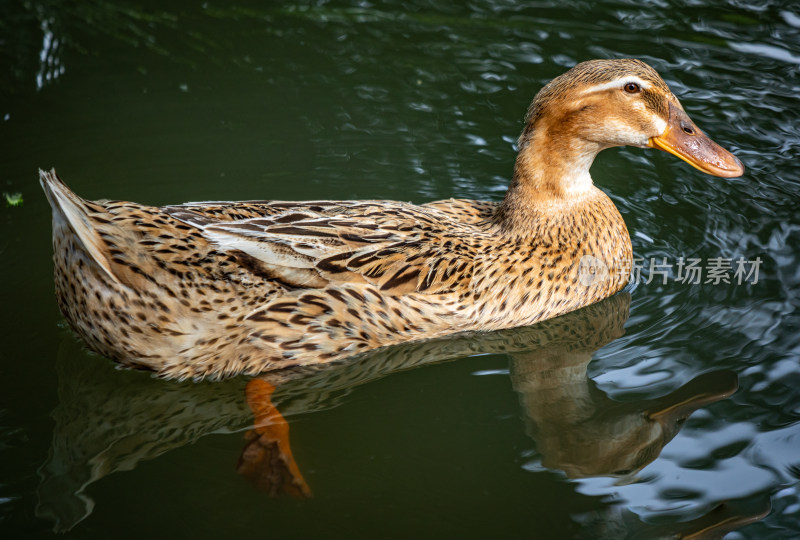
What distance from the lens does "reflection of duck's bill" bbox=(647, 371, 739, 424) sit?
5.04m

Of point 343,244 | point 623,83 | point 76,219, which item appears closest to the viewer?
point 76,219

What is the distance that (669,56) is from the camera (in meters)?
8.67

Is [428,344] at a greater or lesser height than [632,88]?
lesser

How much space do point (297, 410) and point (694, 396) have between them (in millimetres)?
2363

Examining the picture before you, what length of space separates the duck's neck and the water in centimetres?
79

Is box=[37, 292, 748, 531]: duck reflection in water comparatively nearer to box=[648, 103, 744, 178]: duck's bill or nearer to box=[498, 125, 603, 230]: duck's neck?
box=[498, 125, 603, 230]: duck's neck

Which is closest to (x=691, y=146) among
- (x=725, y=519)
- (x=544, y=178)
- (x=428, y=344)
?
(x=544, y=178)

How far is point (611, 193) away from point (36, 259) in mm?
4526

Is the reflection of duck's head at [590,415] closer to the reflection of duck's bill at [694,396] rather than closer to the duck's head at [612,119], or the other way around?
the reflection of duck's bill at [694,396]

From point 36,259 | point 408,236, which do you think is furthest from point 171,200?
point 408,236

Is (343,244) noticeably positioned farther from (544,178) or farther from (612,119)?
(612,119)

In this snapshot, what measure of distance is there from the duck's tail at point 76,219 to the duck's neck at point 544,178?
267 cm

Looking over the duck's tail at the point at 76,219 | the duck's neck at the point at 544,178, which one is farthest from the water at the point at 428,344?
the duck's tail at the point at 76,219

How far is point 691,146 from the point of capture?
570 cm
